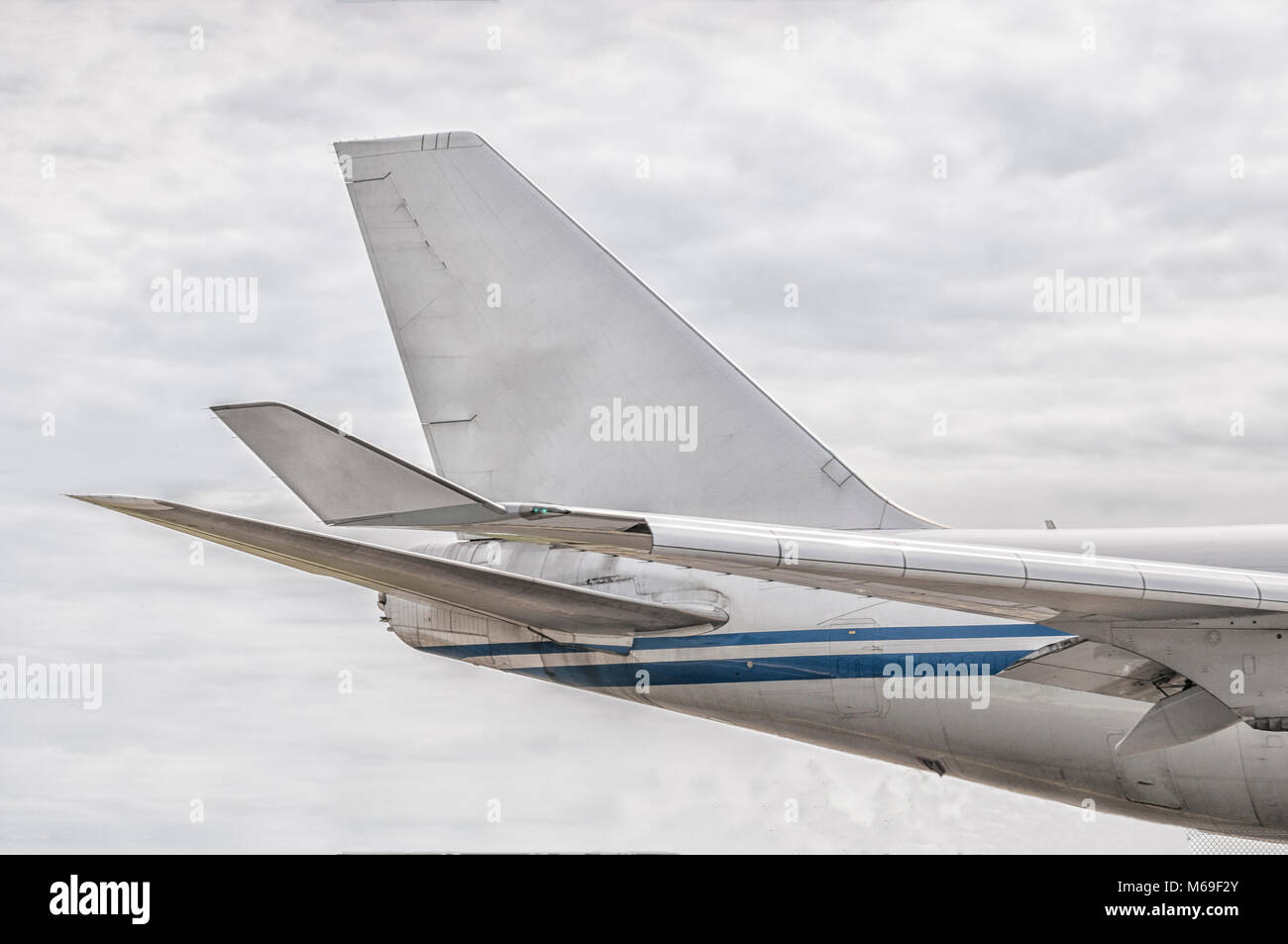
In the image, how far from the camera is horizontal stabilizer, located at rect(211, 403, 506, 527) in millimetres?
6973

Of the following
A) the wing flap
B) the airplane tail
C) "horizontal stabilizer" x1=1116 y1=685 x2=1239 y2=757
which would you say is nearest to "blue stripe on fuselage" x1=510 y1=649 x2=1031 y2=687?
the wing flap

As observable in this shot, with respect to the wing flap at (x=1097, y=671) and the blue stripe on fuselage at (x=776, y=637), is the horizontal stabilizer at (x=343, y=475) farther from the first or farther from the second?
the blue stripe on fuselage at (x=776, y=637)

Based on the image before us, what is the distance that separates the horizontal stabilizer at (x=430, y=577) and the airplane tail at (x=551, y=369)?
1.66 metres

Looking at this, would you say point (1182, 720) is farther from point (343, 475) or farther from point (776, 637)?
point (343, 475)

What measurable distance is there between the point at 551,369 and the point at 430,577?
14.6 feet

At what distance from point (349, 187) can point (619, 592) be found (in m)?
6.21

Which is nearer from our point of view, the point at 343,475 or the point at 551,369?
the point at 343,475

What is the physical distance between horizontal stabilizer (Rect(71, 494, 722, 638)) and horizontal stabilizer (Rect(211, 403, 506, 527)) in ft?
2.22

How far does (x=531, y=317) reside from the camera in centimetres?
1465

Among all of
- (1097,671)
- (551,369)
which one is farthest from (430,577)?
(1097,671)

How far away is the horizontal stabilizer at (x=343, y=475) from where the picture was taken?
6973mm

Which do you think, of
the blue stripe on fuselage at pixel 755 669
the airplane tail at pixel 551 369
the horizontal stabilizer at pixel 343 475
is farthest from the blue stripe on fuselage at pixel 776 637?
the horizontal stabilizer at pixel 343 475

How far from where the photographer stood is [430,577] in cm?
1057
